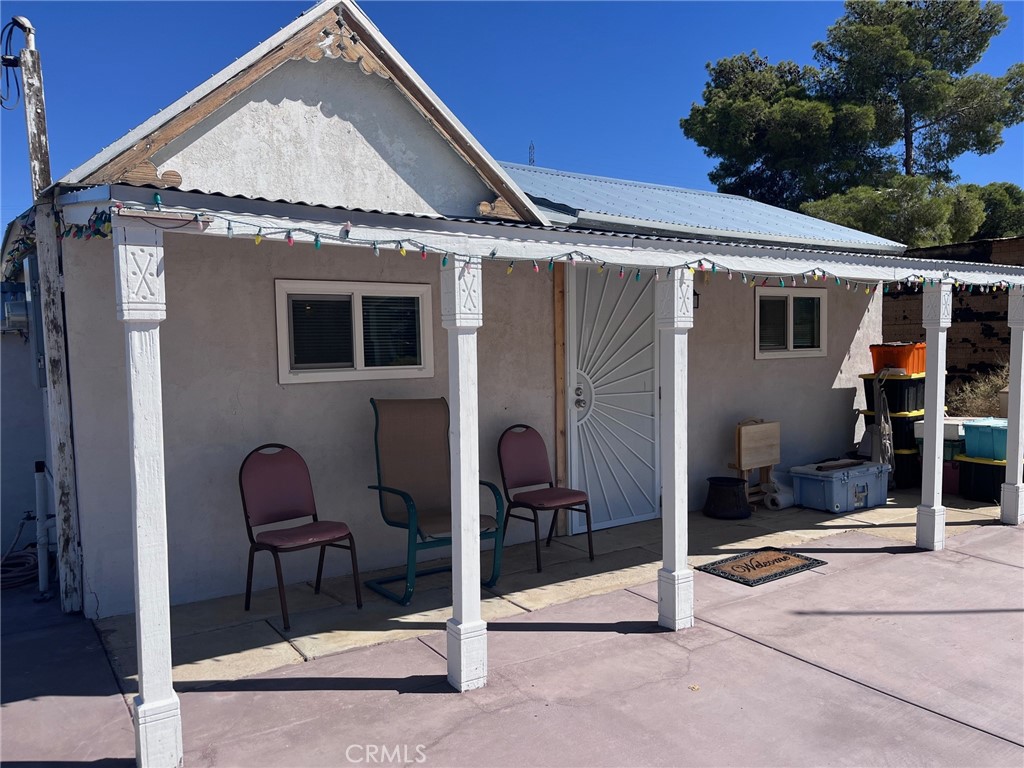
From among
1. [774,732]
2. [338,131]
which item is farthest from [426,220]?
[774,732]

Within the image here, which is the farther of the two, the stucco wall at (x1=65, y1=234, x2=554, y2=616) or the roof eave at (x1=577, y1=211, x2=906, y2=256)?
the roof eave at (x1=577, y1=211, x2=906, y2=256)

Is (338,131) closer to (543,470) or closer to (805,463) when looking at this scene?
(543,470)

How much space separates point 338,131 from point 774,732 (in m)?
4.20

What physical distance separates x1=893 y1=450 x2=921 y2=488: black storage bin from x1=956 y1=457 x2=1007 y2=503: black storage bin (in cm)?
53

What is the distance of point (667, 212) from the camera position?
6156 millimetres

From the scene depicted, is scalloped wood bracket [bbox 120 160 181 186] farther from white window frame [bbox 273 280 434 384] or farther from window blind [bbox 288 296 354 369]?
window blind [bbox 288 296 354 369]

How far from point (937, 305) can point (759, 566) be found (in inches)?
94.6

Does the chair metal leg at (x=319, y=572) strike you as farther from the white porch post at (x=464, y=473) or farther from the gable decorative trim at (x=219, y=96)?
the gable decorative trim at (x=219, y=96)

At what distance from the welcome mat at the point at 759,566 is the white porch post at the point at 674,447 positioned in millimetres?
1015

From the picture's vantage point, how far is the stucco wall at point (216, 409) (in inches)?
173

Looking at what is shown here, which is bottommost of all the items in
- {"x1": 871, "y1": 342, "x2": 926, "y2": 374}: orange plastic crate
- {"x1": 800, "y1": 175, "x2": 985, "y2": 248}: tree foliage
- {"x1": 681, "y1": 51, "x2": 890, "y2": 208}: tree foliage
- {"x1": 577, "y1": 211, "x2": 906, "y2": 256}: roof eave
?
{"x1": 871, "y1": 342, "x2": 926, "y2": 374}: orange plastic crate

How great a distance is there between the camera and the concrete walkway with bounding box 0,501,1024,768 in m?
3.06

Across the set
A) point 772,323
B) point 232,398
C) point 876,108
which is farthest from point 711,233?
point 876,108

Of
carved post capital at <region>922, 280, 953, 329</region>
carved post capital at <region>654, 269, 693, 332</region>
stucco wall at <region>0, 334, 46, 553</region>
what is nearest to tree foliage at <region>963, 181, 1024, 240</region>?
carved post capital at <region>922, 280, 953, 329</region>
